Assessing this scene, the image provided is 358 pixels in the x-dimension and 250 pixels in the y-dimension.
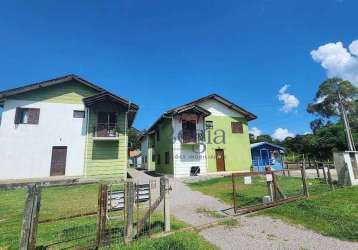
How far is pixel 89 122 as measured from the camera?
54.0 feet

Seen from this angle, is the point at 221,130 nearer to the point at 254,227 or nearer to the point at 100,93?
the point at 100,93

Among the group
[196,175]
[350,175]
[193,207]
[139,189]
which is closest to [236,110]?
[196,175]

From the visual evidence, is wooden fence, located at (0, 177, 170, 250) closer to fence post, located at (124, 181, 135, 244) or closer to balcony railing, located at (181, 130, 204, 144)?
fence post, located at (124, 181, 135, 244)

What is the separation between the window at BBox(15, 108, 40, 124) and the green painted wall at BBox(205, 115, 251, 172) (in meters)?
14.4

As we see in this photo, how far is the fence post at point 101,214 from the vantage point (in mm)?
4379

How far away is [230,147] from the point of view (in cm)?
2148

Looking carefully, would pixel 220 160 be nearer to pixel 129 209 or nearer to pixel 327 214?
pixel 327 214

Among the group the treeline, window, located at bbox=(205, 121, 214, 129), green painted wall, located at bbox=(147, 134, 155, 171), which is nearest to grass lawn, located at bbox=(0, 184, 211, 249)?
window, located at bbox=(205, 121, 214, 129)

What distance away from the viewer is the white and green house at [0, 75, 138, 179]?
583 inches

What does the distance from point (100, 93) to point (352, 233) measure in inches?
630

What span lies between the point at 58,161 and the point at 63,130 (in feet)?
7.50

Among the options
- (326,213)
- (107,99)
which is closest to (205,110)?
(107,99)

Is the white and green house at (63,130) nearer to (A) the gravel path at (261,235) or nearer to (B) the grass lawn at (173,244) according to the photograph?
(A) the gravel path at (261,235)

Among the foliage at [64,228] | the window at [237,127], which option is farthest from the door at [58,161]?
the window at [237,127]
